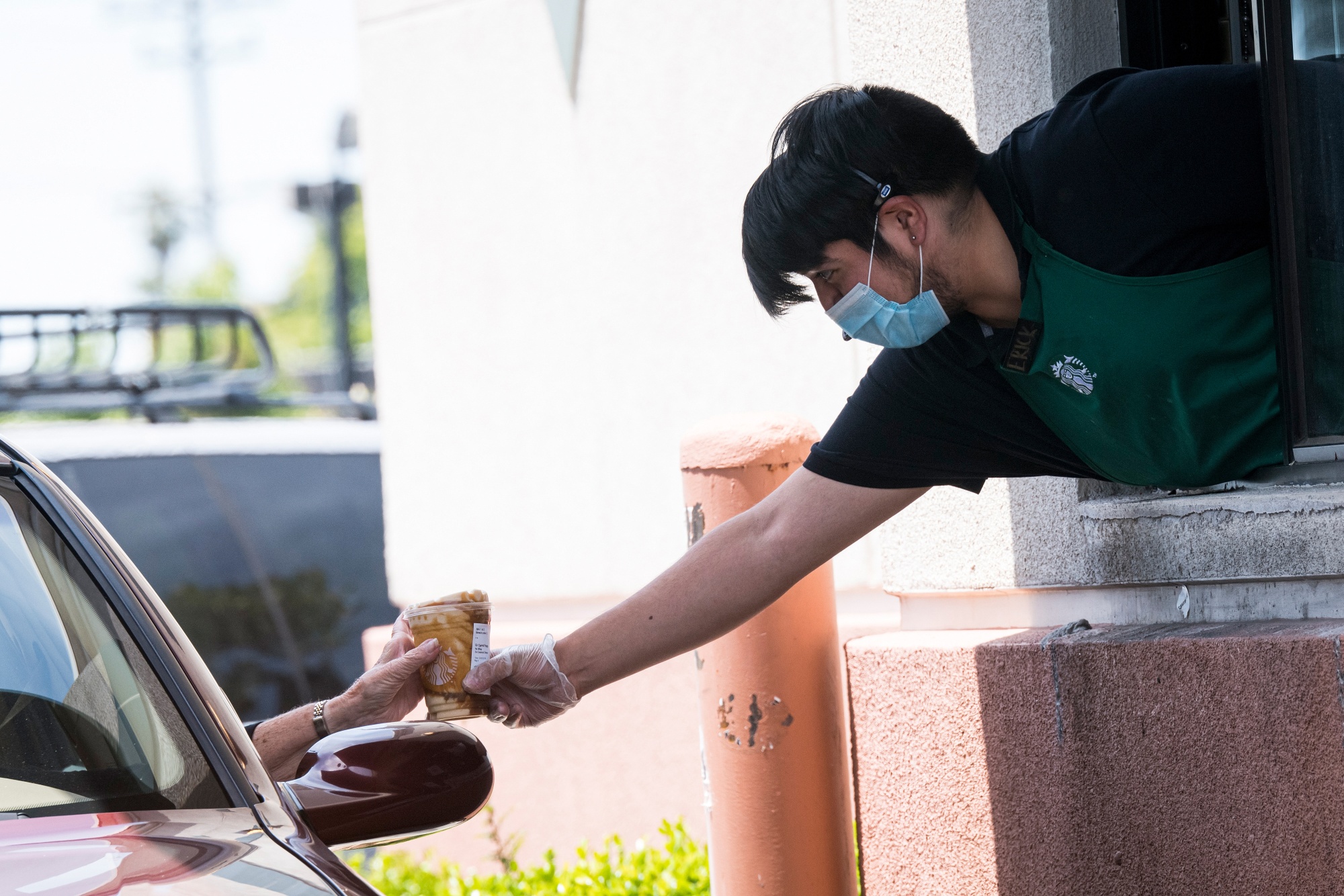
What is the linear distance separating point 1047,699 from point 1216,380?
92cm

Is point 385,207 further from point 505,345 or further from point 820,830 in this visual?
point 820,830

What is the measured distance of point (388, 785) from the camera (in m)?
1.78

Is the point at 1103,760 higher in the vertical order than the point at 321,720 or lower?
lower

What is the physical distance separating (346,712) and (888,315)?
48.6 inches

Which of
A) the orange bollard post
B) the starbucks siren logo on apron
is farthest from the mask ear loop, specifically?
the orange bollard post

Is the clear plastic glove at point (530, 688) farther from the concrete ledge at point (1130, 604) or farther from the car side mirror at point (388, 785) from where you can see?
the concrete ledge at point (1130, 604)

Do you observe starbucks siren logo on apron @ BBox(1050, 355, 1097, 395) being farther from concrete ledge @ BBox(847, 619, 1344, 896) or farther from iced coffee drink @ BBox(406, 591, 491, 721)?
iced coffee drink @ BBox(406, 591, 491, 721)

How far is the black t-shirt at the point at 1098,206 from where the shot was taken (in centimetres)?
233

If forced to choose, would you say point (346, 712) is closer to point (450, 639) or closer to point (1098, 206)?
point (450, 639)

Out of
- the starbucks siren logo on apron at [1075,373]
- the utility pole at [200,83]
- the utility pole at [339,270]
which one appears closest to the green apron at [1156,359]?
the starbucks siren logo on apron at [1075,373]

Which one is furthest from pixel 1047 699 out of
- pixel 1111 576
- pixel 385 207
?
pixel 385 207

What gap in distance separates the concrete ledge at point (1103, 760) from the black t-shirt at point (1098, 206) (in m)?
0.60

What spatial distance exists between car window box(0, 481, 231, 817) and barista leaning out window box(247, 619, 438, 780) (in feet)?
2.17

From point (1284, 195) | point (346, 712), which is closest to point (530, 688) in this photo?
point (346, 712)
